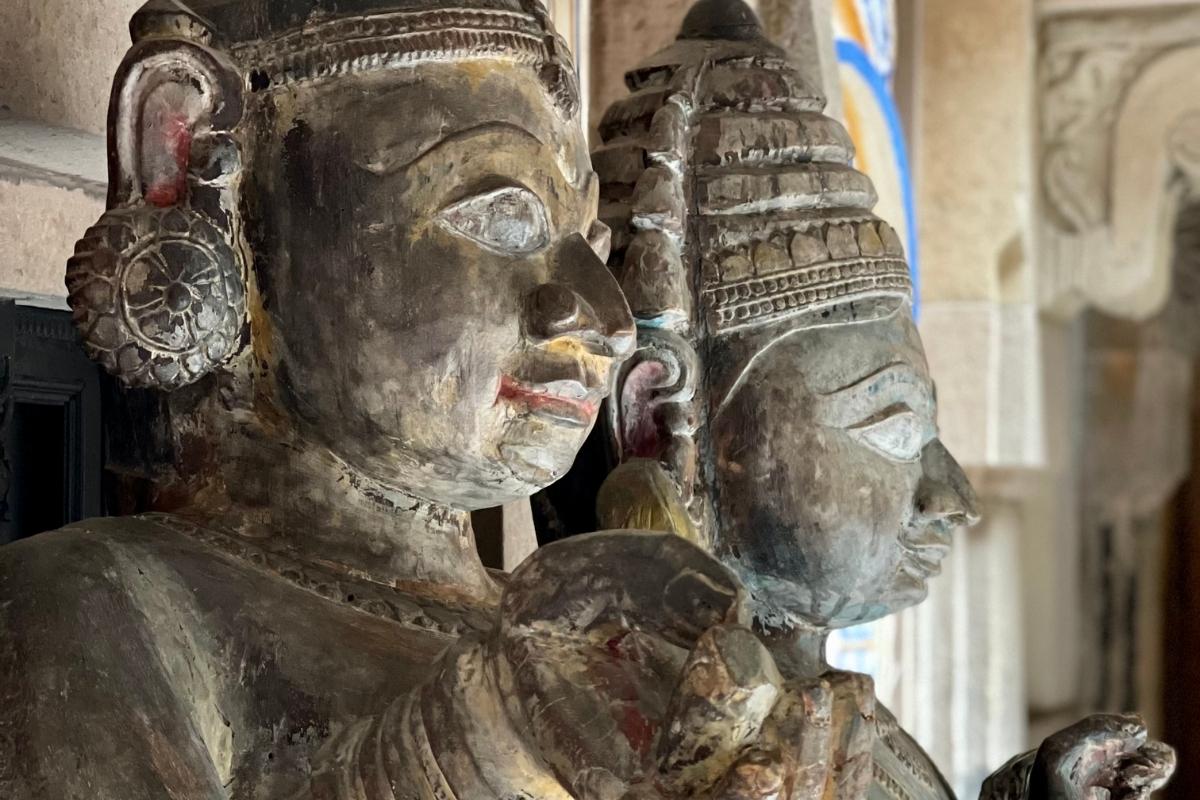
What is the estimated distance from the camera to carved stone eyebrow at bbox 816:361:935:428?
1.47 meters

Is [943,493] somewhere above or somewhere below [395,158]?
below

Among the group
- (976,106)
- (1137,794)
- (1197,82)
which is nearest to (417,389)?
(1137,794)

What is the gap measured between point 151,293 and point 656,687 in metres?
0.42

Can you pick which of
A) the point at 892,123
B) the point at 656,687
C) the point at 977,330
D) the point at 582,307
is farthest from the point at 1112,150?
the point at 656,687

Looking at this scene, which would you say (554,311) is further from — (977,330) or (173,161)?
(977,330)

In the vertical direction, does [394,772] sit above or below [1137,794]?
above

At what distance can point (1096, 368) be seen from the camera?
16.9ft

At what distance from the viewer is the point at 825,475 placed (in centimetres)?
145

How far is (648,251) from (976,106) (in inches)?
90.3

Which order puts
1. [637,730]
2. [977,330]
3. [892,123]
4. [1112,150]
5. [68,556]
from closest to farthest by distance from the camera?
[637,730] → [68,556] → [892,123] → [977,330] → [1112,150]

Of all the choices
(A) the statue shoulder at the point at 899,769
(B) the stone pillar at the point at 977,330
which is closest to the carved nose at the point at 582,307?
(A) the statue shoulder at the point at 899,769

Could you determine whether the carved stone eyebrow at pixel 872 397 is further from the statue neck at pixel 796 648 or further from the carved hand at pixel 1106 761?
the carved hand at pixel 1106 761

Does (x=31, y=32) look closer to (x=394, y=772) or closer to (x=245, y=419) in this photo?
(x=245, y=419)

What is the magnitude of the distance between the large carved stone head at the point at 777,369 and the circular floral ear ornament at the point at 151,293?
16.9 inches
